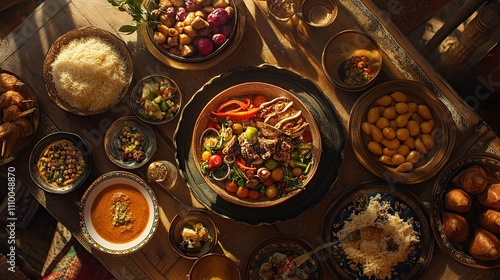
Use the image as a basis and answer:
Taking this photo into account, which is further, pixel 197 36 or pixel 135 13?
pixel 197 36

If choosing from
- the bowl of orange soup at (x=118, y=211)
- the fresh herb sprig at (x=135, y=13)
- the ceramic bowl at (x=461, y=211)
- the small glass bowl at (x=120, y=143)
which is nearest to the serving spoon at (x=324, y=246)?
the ceramic bowl at (x=461, y=211)

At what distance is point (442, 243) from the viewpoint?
3.32m

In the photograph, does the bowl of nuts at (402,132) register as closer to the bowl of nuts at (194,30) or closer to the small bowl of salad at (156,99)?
the bowl of nuts at (194,30)

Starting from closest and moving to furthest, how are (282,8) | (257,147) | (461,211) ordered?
(257,147), (461,211), (282,8)

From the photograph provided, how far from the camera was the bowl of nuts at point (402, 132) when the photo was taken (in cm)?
336

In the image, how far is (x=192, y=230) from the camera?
3461mm

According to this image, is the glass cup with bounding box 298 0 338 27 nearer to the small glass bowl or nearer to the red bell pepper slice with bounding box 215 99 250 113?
the red bell pepper slice with bounding box 215 99 250 113

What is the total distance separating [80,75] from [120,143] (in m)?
0.62

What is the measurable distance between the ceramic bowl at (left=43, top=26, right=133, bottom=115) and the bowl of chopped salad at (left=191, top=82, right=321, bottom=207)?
793 mm

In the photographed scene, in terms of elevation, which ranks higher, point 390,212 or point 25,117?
point 390,212

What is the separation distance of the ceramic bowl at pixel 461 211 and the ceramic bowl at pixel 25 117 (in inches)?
129

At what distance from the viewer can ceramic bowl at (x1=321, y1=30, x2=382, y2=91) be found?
347 centimetres

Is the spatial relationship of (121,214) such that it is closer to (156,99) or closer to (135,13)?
(156,99)

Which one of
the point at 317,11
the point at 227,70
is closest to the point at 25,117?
the point at 227,70
